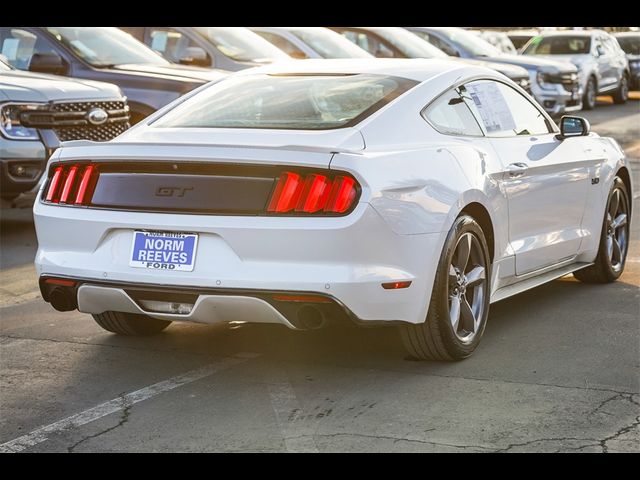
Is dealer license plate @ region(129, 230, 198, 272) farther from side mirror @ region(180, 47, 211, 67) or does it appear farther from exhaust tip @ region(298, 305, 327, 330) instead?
side mirror @ region(180, 47, 211, 67)

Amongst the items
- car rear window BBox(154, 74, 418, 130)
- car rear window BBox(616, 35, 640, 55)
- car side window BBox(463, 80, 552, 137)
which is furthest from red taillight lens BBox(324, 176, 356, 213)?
car rear window BBox(616, 35, 640, 55)

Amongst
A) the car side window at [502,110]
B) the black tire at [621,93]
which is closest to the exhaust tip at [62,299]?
the car side window at [502,110]

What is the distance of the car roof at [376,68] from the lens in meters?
7.07

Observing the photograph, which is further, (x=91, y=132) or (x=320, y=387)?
(x=91, y=132)

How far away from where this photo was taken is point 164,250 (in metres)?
6.00

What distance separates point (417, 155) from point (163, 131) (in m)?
1.26

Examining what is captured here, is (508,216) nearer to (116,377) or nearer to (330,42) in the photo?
(116,377)

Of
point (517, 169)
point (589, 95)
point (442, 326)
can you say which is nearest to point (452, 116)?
point (517, 169)

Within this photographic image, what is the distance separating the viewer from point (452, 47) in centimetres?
2292

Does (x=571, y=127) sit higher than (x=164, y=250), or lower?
higher

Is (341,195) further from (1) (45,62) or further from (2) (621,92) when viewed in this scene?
(2) (621,92)

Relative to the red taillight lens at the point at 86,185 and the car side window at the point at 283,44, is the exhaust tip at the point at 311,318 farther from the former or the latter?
the car side window at the point at 283,44

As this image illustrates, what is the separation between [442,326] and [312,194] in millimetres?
999
